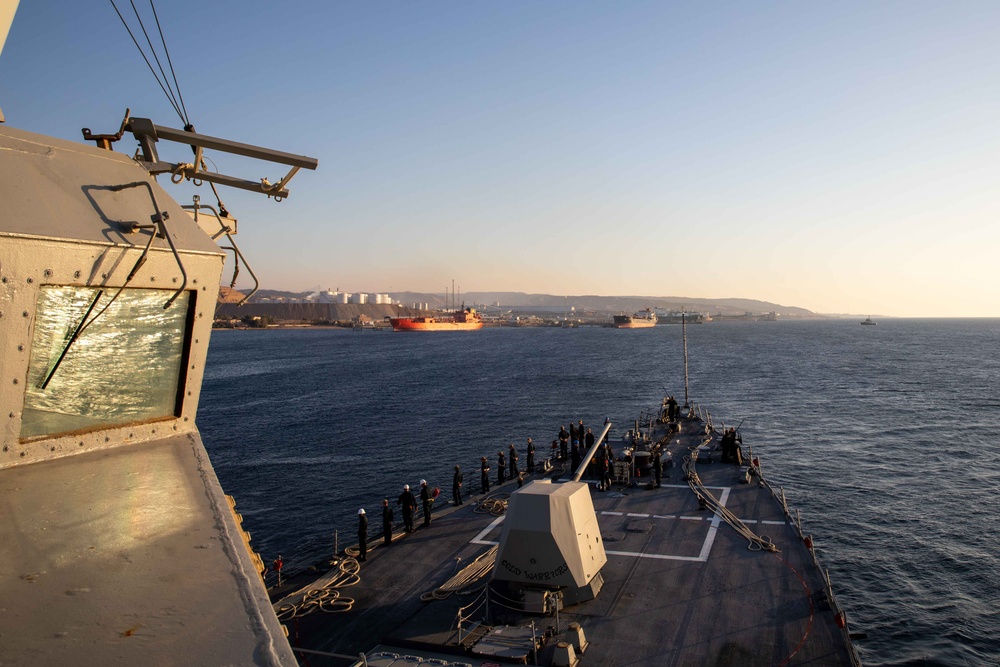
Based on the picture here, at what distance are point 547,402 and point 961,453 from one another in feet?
107

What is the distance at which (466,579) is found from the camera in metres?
13.9

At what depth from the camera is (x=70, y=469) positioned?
3871mm

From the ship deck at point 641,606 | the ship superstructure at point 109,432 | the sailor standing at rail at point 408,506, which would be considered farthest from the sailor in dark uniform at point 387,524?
the ship superstructure at point 109,432

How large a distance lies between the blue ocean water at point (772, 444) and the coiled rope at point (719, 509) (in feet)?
16.5

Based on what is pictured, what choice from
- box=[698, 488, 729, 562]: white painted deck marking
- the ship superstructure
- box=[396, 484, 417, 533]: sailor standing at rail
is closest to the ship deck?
box=[698, 488, 729, 562]: white painted deck marking

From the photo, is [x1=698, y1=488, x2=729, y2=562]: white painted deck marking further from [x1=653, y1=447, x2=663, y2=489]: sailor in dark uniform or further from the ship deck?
[x1=653, y1=447, x2=663, y2=489]: sailor in dark uniform

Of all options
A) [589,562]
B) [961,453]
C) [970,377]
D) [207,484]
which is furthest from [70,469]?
[970,377]

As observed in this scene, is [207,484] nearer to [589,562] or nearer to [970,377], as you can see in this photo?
[589,562]

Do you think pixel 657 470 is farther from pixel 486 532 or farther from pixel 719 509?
pixel 486 532

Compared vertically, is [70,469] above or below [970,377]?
above

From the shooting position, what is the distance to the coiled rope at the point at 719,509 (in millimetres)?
15695

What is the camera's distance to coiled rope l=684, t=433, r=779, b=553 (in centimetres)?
1570

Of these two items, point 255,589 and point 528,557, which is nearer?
point 255,589

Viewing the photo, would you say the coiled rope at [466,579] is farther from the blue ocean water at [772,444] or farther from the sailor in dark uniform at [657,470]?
the blue ocean water at [772,444]
